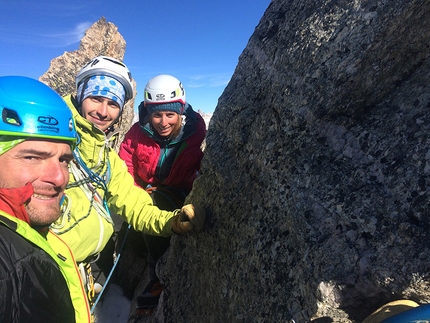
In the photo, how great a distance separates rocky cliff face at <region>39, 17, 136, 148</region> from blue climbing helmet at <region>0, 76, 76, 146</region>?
14.9 meters

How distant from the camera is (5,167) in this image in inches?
95.5

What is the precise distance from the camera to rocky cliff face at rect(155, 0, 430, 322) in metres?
2.14

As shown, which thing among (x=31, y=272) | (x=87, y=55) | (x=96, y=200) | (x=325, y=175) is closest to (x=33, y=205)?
(x=31, y=272)

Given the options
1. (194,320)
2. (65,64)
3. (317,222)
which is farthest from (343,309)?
(65,64)

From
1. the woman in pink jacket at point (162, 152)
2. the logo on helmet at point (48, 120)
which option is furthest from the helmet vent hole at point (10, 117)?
the woman in pink jacket at point (162, 152)

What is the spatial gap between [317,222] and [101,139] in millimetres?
2950

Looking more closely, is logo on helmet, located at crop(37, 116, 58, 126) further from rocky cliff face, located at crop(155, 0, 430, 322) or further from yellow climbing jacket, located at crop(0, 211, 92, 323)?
rocky cliff face, located at crop(155, 0, 430, 322)

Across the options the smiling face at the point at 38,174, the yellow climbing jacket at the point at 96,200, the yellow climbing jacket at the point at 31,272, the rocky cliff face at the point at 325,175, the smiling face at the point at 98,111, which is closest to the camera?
the yellow climbing jacket at the point at 31,272

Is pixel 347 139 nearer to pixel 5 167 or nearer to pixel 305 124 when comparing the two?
pixel 305 124

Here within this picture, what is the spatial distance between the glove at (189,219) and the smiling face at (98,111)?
5.70 ft

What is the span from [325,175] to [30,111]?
271 cm

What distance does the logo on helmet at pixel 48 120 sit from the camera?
2629 mm

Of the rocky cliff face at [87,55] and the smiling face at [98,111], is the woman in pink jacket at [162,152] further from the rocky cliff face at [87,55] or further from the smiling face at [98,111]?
the rocky cliff face at [87,55]

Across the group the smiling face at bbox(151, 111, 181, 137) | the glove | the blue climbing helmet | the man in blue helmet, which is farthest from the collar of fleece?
the smiling face at bbox(151, 111, 181, 137)
